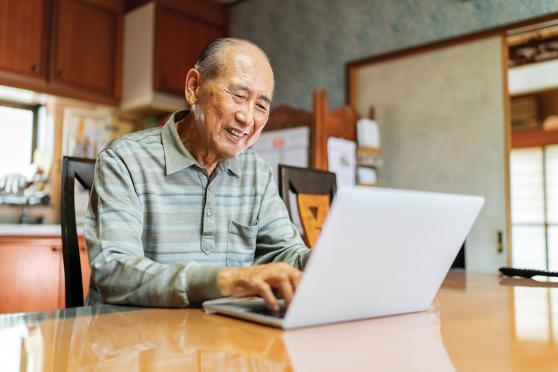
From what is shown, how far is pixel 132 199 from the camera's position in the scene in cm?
104

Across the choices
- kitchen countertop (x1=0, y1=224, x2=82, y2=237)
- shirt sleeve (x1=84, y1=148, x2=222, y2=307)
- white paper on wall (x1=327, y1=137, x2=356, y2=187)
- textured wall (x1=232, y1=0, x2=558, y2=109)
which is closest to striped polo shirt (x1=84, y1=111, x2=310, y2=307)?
shirt sleeve (x1=84, y1=148, x2=222, y2=307)

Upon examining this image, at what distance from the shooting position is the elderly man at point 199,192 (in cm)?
95

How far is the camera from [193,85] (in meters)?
1.23

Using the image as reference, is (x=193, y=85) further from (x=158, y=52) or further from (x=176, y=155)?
(x=158, y=52)

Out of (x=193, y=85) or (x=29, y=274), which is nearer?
(x=193, y=85)

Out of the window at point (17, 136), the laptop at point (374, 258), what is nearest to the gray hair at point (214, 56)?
the laptop at point (374, 258)

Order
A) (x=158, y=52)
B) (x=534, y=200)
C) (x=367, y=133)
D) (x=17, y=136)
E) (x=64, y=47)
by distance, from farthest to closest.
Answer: (x=534, y=200), (x=158, y=52), (x=17, y=136), (x=64, y=47), (x=367, y=133)

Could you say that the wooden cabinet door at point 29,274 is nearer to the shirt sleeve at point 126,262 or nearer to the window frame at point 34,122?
the window frame at point 34,122

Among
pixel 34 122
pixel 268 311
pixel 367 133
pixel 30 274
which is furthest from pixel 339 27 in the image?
pixel 268 311

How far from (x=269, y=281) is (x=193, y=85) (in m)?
0.65

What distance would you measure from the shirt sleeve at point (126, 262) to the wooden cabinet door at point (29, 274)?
6.75 ft

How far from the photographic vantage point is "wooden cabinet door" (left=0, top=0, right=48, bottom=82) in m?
3.23

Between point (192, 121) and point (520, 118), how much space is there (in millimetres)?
5275

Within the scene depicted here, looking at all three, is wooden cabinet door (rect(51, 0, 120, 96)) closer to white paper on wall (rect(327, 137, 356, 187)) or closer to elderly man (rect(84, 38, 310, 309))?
white paper on wall (rect(327, 137, 356, 187))
